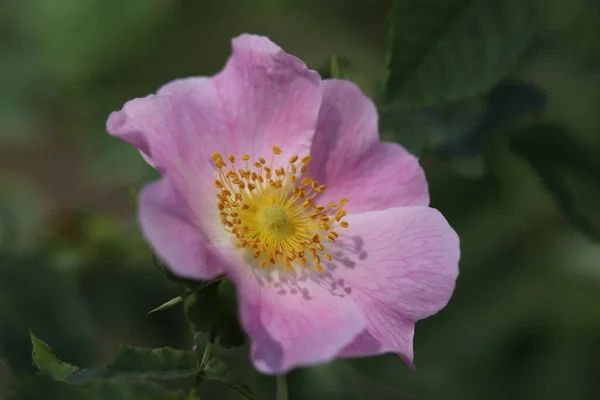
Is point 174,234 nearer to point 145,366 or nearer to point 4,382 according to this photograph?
point 145,366

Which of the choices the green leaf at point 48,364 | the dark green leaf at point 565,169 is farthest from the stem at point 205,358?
the dark green leaf at point 565,169

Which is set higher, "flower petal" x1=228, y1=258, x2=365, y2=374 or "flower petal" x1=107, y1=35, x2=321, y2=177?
"flower petal" x1=107, y1=35, x2=321, y2=177

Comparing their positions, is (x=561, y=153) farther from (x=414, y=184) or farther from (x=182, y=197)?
(x=182, y=197)

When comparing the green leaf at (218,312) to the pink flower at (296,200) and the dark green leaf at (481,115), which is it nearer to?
the pink flower at (296,200)

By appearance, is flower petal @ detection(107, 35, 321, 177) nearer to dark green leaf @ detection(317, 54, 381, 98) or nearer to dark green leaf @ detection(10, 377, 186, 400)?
dark green leaf @ detection(317, 54, 381, 98)

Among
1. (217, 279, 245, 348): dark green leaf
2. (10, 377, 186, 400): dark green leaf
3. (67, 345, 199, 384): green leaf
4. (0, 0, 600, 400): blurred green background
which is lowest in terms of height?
(0, 0, 600, 400): blurred green background

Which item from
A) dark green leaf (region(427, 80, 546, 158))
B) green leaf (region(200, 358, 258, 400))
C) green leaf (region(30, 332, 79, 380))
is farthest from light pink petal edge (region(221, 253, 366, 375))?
dark green leaf (region(427, 80, 546, 158))
